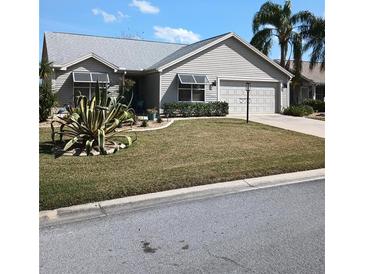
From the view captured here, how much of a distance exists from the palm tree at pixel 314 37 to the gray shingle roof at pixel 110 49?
9342 millimetres

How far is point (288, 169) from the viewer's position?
27.8ft

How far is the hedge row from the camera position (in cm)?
2097

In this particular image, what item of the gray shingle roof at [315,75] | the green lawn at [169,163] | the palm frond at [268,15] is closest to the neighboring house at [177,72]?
the palm frond at [268,15]

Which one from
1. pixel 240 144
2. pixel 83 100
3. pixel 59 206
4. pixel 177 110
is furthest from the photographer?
pixel 177 110

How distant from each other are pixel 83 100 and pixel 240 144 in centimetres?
483

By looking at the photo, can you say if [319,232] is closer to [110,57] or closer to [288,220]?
[288,220]

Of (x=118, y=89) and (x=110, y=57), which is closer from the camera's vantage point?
(x=118, y=89)

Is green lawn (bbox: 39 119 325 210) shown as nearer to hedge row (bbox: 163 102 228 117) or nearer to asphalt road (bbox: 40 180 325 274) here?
asphalt road (bbox: 40 180 325 274)

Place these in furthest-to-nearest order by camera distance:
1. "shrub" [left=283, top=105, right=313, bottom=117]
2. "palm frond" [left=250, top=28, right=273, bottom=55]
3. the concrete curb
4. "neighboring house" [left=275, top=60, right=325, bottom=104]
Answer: "neighboring house" [left=275, top=60, right=325, bottom=104] < "palm frond" [left=250, top=28, right=273, bottom=55] < "shrub" [left=283, top=105, right=313, bottom=117] < the concrete curb

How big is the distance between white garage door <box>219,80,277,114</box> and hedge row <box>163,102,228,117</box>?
56.7 inches

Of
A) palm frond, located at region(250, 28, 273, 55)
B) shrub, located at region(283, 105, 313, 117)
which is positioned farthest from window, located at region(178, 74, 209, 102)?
palm frond, located at region(250, 28, 273, 55)

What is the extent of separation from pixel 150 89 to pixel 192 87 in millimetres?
2693

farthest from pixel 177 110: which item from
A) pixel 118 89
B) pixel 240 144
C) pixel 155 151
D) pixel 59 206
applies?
pixel 59 206

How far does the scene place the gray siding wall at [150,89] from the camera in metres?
22.6
